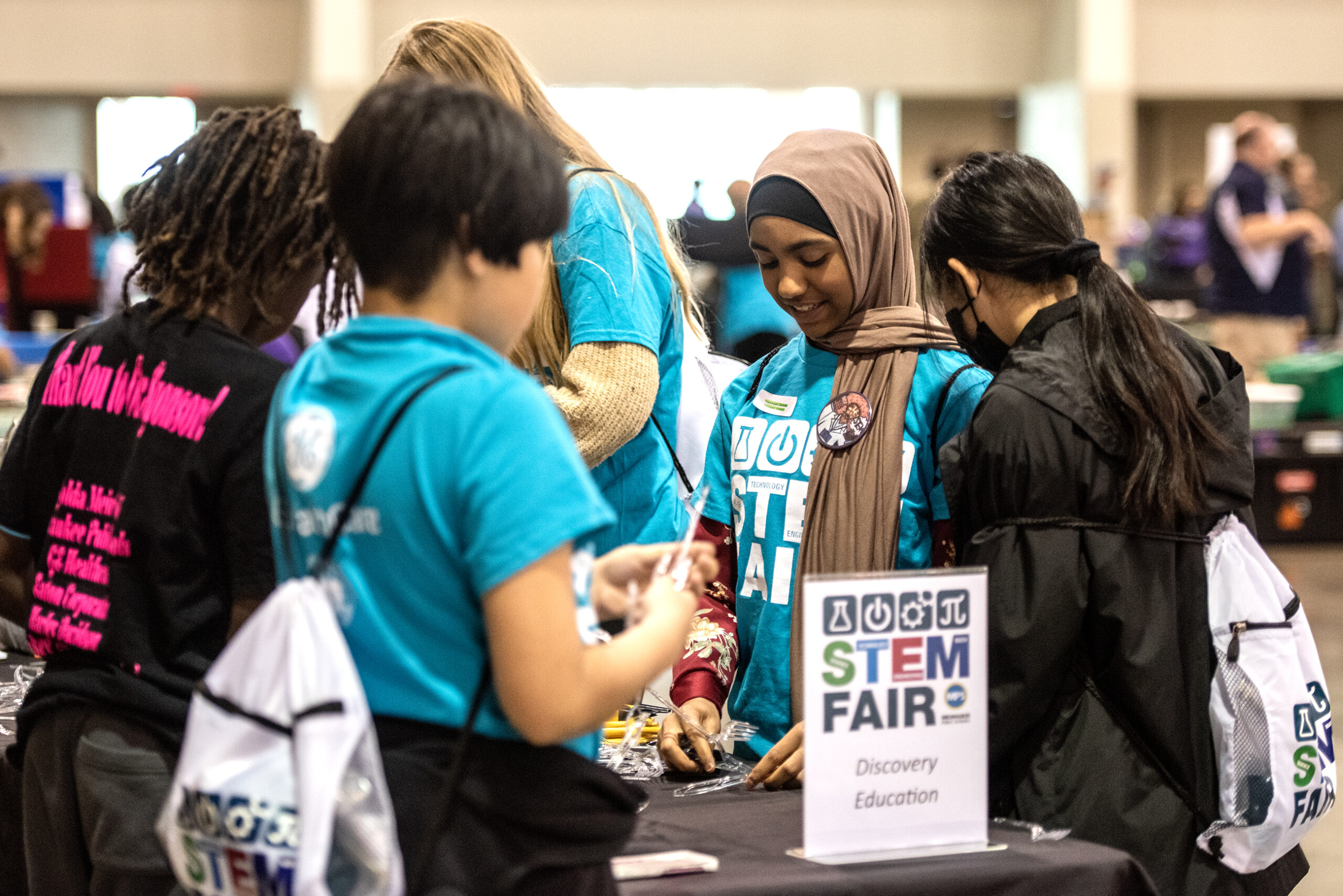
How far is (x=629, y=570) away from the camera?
1.26 metres

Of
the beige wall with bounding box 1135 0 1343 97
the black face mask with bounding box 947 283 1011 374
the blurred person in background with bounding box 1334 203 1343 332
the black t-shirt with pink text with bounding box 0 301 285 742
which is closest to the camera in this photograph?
the black t-shirt with pink text with bounding box 0 301 285 742

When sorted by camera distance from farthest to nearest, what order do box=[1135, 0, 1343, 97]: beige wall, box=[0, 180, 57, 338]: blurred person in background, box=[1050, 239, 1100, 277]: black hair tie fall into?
1. box=[1135, 0, 1343, 97]: beige wall
2. box=[0, 180, 57, 338]: blurred person in background
3. box=[1050, 239, 1100, 277]: black hair tie

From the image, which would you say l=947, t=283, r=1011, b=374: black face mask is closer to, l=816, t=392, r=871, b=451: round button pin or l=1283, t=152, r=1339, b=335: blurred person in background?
l=816, t=392, r=871, b=451: round button pin

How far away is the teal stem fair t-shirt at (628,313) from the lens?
6.45 feet

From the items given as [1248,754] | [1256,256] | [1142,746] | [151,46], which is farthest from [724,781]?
[151,46]

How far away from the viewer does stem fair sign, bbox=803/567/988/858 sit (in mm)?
1326

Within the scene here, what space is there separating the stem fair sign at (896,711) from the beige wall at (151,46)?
1233cm

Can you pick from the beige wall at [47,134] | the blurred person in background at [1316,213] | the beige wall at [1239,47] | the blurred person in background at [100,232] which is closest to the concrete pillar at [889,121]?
the beige wall at [1239,47]

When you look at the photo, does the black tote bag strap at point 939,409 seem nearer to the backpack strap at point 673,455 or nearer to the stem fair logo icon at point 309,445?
the backpack strap at point 673,455

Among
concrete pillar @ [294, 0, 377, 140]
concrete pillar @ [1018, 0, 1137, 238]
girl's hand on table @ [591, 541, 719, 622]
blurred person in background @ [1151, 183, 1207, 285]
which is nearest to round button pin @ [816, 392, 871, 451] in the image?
girl's hand on table @ [591, 541, 719, 622]

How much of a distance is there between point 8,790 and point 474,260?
111 centimetres

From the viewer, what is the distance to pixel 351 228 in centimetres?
113

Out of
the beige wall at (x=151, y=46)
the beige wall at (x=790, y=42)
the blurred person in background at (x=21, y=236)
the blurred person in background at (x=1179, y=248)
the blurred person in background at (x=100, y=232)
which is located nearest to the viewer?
the blurred person in background at (x=21, y=236)

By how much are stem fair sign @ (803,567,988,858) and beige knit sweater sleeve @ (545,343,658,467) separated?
65cm
